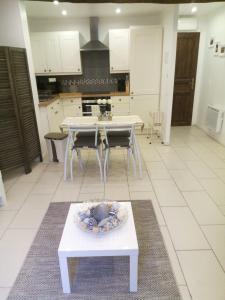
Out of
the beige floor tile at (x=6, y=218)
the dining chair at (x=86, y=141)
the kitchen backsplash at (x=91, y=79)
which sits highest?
the kitchen backsplash at (x=91, y=79)

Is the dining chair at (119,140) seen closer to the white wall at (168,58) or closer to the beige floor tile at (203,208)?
the beige floor tile at (203,208)

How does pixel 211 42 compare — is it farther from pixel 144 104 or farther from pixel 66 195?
pixel 66 195

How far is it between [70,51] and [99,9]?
1082 mm

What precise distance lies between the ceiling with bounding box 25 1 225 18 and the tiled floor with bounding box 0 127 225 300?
8.28ft

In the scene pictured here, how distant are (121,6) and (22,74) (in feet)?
7.21

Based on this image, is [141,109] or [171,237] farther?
[141,109]

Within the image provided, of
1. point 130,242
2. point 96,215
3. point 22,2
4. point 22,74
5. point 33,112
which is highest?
point 22,2

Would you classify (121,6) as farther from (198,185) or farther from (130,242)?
(130,242)

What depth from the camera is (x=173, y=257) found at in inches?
71.8

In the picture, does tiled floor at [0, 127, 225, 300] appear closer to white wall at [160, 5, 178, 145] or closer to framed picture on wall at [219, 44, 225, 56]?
white wall at [160, 5, 178, 145]

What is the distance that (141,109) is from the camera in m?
4.98

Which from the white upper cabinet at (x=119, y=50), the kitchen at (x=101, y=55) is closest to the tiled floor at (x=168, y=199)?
the kitchen at (x=101, y=55)

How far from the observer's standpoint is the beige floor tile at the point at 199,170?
124 inches

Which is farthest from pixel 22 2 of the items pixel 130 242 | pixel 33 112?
pixel 130 242
